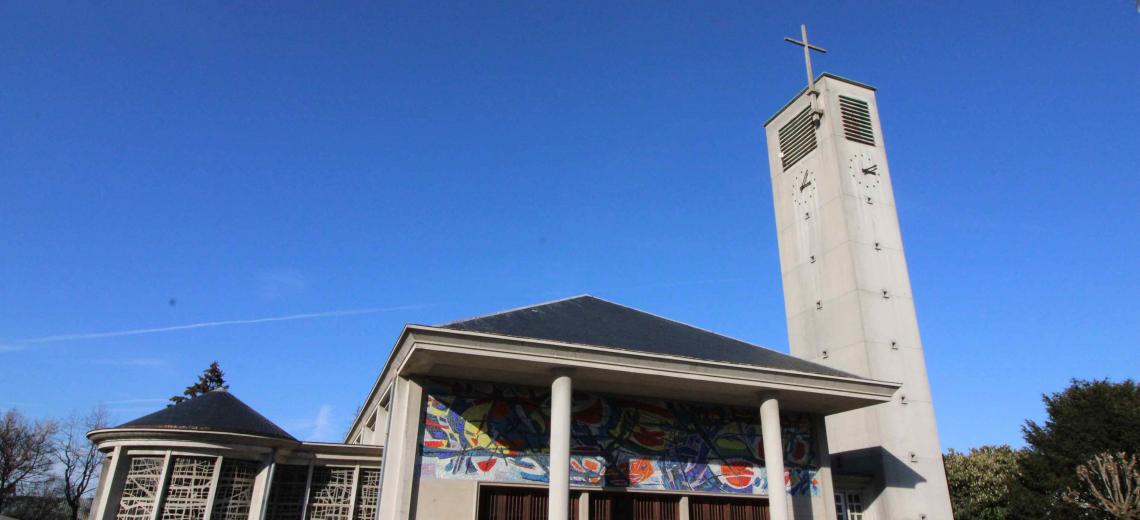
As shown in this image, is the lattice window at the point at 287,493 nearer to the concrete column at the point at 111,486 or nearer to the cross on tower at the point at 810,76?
the concrete column at the point at 111,486

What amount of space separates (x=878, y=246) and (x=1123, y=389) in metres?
10.1

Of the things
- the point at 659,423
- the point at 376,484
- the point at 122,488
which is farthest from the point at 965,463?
the point at 122,488

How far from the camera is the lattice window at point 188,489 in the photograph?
1305cm

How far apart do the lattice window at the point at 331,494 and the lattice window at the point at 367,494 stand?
202 millimetres

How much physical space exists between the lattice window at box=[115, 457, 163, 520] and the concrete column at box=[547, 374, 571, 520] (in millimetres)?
7934

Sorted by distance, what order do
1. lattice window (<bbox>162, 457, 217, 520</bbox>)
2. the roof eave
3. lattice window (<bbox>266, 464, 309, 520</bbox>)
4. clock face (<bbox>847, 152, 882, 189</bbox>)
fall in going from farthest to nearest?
clock face (<bbox>847, 152, 882, 189</bbox>) < lattice window (<bbox>266, 464, 309, 520</bbox>) < lattice window (<bbox>162, 457, 217, 520</bbox>) < the roof eave

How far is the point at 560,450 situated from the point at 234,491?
6994mm

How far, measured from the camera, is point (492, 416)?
Answer: 14336 mm

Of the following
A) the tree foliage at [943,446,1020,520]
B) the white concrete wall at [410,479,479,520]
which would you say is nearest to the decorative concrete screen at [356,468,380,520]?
the white concrete wall at [410,479,479,520]

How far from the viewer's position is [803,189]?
25891mm

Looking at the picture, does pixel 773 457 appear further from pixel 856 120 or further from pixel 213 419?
pixel 856 120

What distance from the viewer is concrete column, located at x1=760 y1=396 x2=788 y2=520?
46.9 ft

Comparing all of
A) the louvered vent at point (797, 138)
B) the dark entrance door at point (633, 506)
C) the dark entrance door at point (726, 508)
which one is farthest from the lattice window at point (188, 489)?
the louvered vent at point (797, 138)

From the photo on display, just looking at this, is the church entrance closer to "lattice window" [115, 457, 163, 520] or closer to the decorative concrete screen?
the decorative concrete screen
